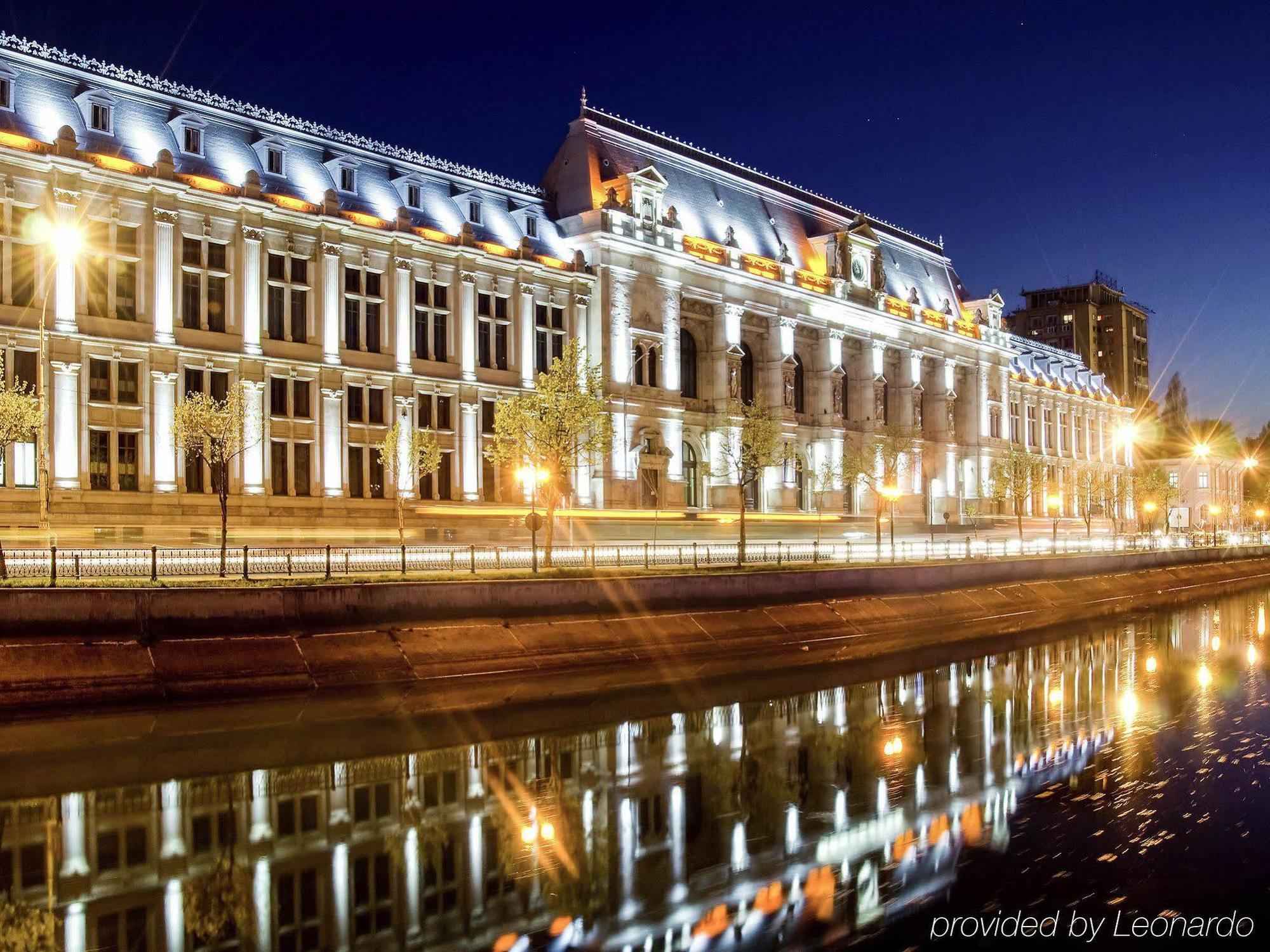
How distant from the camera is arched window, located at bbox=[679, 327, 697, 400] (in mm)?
78750

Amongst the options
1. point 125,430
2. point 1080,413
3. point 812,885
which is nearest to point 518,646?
point 812,885

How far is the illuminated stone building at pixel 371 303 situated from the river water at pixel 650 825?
2159 cm

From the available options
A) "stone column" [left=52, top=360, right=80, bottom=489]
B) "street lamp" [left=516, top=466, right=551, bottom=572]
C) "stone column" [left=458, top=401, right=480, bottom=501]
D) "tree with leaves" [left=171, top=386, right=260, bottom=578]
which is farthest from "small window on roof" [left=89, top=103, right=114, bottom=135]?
"street lamp" [left=516, top=466, right=551, bottom=572]

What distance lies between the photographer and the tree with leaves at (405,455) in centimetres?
5516

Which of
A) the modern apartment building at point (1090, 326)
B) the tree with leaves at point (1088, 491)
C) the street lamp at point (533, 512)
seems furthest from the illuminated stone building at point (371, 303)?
the modern apartment building at point (1090, 326)

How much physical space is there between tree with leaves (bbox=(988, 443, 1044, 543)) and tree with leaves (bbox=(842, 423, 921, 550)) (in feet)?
26.9

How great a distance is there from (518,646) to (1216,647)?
27.5 metres

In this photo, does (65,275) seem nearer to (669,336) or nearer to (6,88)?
(6,88)

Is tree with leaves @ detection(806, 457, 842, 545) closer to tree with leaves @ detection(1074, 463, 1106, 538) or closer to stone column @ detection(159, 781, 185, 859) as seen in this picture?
tree with leaves @ detection(1074, 463, 1106, 538)

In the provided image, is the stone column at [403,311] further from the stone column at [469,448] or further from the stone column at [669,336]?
the stone column at [669,336]

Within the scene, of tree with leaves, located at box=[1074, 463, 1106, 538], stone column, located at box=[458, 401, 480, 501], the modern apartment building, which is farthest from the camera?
the modern apartment building

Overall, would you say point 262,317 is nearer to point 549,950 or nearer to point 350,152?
point 350,152

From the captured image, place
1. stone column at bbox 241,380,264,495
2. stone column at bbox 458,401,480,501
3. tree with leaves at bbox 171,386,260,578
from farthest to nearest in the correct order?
stone column at bbox 458,401,480,501
stone column at bbox 241,380,264,495
tree with leaves at bbox 171,386,260,578

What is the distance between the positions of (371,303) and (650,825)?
4569cm
